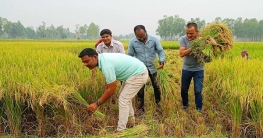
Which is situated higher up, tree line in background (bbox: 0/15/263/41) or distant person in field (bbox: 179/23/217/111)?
tree line in background (bbox: 0/15/263/41)

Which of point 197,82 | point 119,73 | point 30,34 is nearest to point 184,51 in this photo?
point 197,82

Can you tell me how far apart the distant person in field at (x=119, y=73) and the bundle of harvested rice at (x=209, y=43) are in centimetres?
99

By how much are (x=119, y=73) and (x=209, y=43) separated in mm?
1481

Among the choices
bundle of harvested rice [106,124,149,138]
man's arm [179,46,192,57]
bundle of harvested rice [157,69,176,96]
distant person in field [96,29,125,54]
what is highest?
distant person in field [96,29,125,54]

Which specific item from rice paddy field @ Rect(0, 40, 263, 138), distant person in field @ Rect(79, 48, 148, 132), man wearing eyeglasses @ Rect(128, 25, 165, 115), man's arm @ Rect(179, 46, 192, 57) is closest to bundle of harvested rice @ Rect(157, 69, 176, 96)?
man wearing eyeglasses @ Rect(128, 25, 165, 115)

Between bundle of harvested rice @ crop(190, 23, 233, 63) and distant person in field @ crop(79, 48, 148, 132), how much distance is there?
0.99 metres

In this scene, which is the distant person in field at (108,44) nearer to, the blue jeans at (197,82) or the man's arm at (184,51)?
the man's arm at (184,51)

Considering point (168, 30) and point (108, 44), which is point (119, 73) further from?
point (168, 30)

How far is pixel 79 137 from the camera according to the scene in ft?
9.11

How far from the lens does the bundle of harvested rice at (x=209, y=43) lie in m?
3.26

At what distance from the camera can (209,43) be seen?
325 centimetres

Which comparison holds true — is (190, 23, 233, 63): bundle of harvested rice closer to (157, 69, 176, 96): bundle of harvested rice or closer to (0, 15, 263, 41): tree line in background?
(157, 69, 176, 96): bundle of harvested rice

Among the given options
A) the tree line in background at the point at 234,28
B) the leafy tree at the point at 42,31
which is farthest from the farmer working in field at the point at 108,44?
the leafy tree at the point at 42,31

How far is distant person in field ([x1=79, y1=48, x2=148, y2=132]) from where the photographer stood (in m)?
2.39
